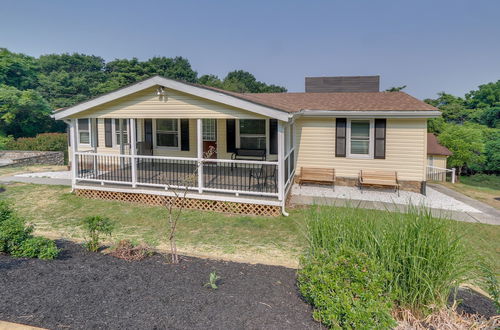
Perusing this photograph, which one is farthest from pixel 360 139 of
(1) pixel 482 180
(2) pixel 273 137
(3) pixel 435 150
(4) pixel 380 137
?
(1) pixel 482 180

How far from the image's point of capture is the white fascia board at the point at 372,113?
397 inches

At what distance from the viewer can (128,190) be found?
9.56 metres

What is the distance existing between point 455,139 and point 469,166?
17.8 ft

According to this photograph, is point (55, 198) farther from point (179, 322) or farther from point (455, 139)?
point (455, 139)

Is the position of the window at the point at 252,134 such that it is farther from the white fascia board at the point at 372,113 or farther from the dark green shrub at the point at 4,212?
the dark green shrub at the point at 4,212

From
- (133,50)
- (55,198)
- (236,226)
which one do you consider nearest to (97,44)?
(133,50)

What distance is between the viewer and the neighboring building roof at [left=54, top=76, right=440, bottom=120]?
816 centimetres

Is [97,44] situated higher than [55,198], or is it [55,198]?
[97,44]

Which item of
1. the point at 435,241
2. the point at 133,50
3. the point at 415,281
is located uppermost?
the point at 133,50

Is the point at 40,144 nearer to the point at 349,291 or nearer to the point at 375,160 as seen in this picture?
the point at 375,160

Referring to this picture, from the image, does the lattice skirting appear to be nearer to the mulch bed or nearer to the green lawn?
the green lawn

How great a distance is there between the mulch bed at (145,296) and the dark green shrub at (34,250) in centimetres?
14

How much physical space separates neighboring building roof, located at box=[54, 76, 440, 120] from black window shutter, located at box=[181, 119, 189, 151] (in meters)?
2.81

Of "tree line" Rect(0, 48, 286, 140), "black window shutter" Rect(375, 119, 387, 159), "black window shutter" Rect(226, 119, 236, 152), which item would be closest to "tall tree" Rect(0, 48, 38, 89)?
"tree line" Rect(0, 48, 286, 140)
